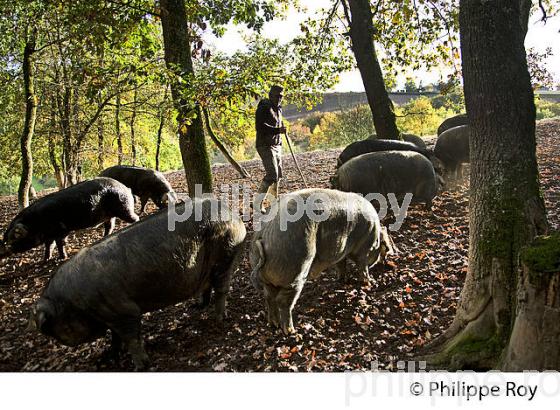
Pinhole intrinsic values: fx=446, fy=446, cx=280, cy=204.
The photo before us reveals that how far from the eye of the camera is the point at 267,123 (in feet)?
21.3

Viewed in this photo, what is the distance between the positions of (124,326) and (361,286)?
8.12 feet

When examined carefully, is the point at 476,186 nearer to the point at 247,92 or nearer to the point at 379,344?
the point at 379,344

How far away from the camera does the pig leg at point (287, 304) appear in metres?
4.02

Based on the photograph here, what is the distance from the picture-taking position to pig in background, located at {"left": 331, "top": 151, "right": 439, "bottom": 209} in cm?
669

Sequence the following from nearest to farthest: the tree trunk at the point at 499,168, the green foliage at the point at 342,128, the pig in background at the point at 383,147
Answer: the tree trunk at the point at 499,168 < the pig in background at the point at 383,147 < the green foliage at the point at 342,128

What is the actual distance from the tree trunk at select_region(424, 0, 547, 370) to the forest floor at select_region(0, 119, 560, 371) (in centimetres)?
60

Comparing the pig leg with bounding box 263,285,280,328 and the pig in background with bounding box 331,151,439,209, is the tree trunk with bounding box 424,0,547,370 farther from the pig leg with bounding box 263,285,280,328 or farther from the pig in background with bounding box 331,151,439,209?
the pig in background with bounding box 331,151,439,209

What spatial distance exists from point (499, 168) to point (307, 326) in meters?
2.16

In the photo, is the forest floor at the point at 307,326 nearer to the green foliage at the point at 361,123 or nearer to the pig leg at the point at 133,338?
the pig leg at the point at 133,338

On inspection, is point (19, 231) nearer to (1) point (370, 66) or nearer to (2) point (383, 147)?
(2) point (383, 147)

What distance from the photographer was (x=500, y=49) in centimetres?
318

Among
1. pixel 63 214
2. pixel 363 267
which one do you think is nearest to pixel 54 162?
pixel 63 214

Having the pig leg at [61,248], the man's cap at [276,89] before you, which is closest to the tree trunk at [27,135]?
the pig leg at [61,248]

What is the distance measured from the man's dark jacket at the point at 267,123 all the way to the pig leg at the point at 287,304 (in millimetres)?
3000
